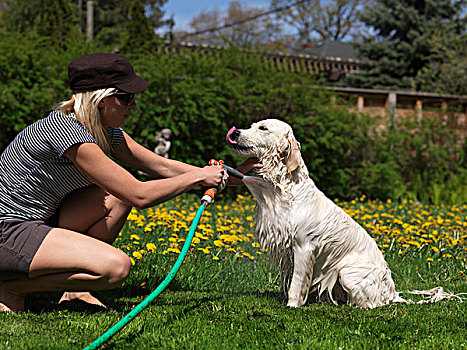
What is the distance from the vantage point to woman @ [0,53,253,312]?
279 cm

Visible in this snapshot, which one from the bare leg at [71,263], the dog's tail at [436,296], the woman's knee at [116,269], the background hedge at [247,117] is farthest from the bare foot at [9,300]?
the background hedge at [247,117]

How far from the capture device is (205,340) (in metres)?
2.66

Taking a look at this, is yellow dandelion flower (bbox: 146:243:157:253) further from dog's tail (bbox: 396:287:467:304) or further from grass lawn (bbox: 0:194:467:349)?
dog's tail (bbox: 396:287:467:304)

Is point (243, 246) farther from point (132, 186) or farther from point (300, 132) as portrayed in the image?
point (300, 132)

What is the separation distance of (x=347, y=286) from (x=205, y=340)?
126 centimetres

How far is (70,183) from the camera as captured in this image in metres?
3.06

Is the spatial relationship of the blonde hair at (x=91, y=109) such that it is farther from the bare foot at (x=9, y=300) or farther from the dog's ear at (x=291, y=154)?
the dog's ear at (x=291, y=154)

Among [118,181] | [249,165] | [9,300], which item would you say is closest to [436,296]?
[249,165]

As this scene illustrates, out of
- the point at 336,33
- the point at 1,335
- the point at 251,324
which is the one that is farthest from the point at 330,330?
the point at 336,33

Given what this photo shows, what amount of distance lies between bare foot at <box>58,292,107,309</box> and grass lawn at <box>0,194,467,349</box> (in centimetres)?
6

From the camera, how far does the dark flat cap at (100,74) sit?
9.29ft

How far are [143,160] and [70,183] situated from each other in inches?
25.8

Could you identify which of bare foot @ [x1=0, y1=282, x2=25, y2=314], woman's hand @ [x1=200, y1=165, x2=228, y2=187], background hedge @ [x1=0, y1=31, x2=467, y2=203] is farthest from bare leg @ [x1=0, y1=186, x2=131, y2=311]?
background hedge @ [x1=0, y1=31, x2=467, y2=203]

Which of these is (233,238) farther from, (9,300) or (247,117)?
(247,117)
